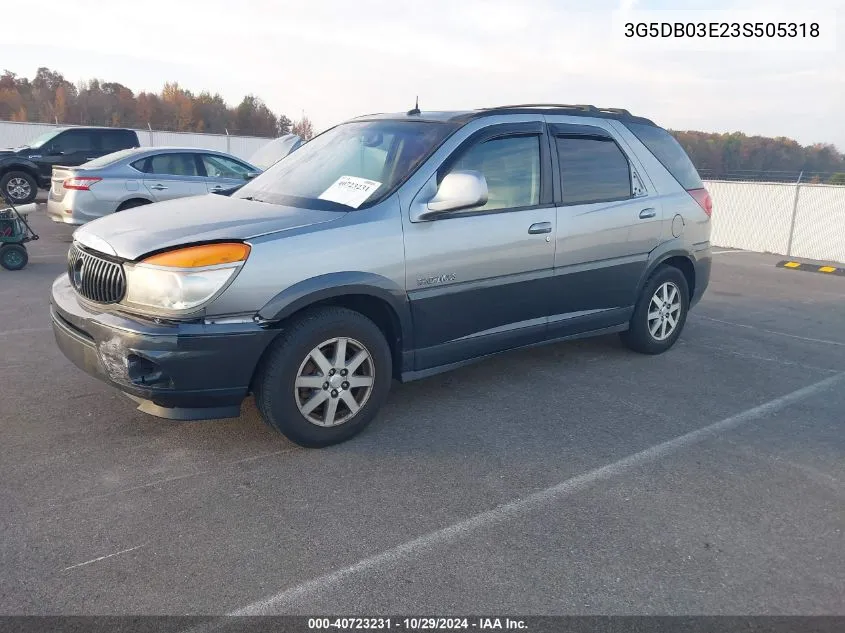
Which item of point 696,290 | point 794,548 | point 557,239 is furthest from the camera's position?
point 696,290

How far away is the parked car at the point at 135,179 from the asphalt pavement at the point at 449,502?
5.15m

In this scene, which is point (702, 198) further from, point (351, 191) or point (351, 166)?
point (351, 191)

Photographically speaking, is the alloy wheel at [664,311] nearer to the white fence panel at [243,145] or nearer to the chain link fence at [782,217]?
the chain link fence at [782,217]

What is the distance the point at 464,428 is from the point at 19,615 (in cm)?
244

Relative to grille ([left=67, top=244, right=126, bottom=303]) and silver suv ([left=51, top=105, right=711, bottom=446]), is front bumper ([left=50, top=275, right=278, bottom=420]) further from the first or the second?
grille ([left=67, top=244, right=126, bottom=303])

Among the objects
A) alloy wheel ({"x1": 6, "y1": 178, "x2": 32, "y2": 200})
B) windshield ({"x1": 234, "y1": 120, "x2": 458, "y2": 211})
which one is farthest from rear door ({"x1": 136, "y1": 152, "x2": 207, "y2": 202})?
alloy wheel ({"x1": 6, "y1": 178, "x2": 32, "y2": 200})

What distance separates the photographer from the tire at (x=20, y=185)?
15.0m

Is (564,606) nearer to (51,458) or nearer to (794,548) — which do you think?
(794,548)

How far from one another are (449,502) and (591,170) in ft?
9.15

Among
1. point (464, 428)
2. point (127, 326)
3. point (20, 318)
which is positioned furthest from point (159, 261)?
point (20, 318)

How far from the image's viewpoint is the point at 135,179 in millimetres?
10133

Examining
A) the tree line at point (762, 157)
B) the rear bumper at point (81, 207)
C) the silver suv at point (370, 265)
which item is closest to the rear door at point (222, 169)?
the rear bumper at point (81, 207)

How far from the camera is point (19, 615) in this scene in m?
2.43

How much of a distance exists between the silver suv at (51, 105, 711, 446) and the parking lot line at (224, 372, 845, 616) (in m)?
1.03
